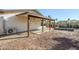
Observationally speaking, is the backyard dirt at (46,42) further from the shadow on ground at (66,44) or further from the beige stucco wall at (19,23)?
the beige stucco wall at (19,23)

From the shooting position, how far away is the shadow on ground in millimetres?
3396

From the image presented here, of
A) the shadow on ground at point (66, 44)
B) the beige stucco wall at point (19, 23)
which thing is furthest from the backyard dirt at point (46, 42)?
the beige stucco wall at point (19, 23)

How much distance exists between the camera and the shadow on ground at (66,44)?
11.1 feet

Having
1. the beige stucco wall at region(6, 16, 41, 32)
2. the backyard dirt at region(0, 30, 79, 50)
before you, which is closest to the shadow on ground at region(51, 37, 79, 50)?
the backyard dirt at region(0, 30, 79, 50)

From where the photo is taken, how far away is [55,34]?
3.50 metres

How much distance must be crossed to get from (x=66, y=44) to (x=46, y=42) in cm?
36

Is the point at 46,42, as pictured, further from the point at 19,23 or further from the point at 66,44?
the point at 19,23

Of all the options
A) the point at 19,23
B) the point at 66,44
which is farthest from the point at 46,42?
the point at 19,23

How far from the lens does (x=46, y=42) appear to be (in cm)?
343

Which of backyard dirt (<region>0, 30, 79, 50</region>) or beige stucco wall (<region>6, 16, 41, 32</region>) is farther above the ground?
beige stucco wall (<region>6, 16, 41, 32</region>)

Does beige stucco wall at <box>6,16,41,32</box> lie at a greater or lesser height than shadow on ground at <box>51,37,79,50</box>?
greater

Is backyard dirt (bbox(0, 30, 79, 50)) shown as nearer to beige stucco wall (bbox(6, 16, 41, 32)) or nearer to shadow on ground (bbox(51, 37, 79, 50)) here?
shadow on ground (bbox(51, 37, 79, 50))
